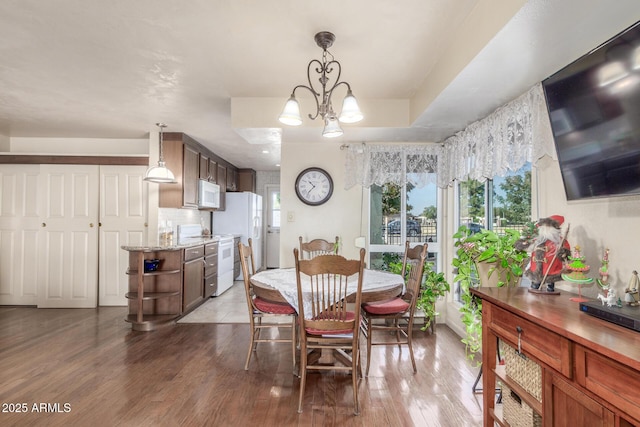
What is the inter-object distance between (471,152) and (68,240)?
513cm

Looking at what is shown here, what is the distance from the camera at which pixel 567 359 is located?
48.3 inches

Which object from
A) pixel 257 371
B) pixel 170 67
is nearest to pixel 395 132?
pixel 170 67

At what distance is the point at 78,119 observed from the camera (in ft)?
13.1

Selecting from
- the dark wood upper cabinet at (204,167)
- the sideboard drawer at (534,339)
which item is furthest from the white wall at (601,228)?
the dark wood upper cabinet at (204,167)

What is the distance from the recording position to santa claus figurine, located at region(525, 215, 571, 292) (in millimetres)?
1726

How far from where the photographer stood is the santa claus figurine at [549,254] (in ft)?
5.66

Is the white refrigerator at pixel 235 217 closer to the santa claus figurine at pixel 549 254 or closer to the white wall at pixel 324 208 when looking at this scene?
the white wall at pixel 324 208

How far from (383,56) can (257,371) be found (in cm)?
262

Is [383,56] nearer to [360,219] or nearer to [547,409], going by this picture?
[360,219]

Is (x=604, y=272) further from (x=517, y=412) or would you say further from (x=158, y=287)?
(x=158, y=287)

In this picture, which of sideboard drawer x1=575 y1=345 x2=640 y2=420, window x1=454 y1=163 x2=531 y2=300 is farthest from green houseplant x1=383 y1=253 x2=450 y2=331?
sideboard drawer x1=575 y1=345 x2=640 y2=420

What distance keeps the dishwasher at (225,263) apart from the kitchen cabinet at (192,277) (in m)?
0.69

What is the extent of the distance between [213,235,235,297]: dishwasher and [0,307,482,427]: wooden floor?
193 centimetres

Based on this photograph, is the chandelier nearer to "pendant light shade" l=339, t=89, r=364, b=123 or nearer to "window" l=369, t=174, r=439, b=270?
"pendant light shade" l=339, t=89, r=364, b=123
